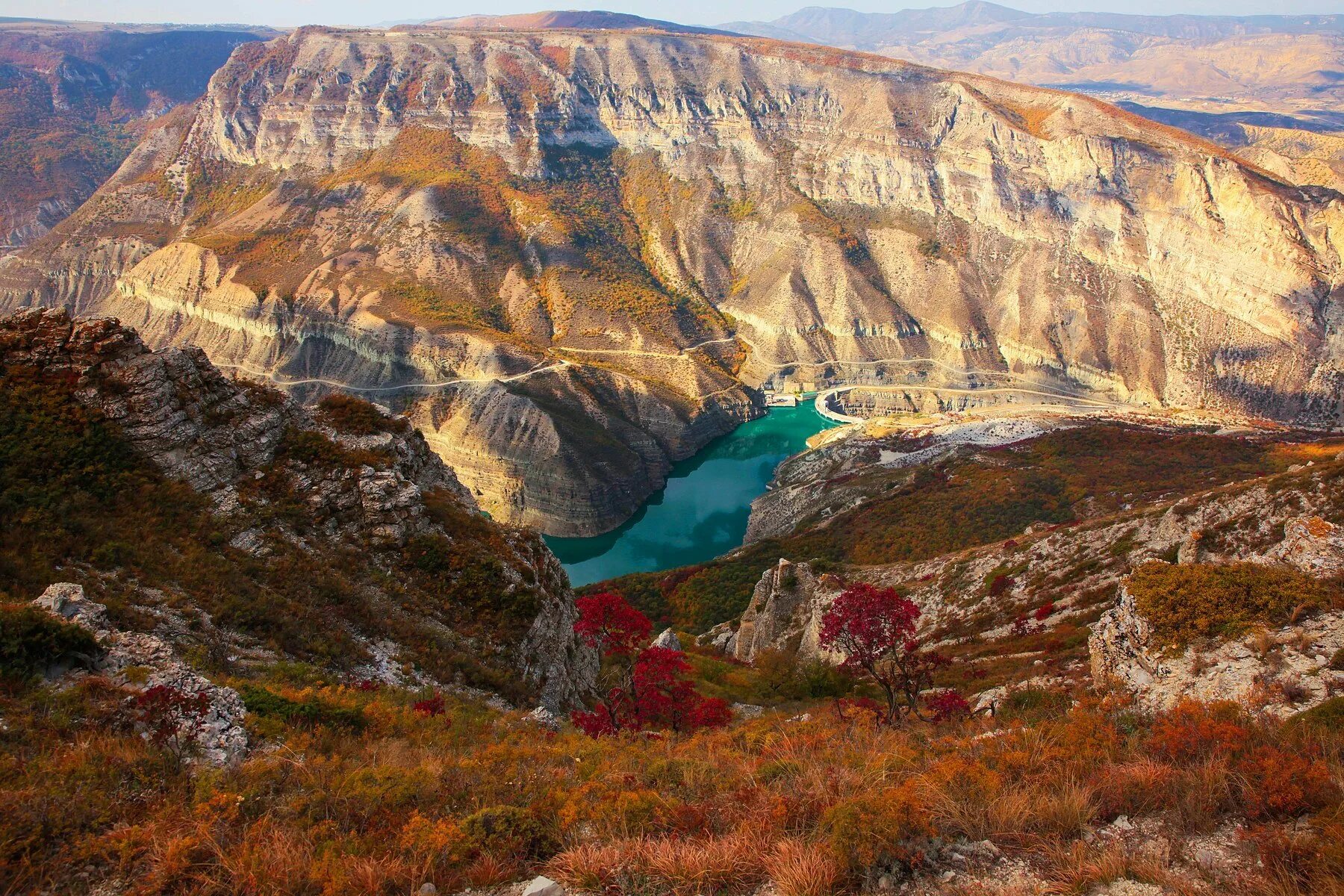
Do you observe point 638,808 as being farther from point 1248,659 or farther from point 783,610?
point 783,610

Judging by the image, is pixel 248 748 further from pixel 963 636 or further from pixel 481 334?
pixel 481 334

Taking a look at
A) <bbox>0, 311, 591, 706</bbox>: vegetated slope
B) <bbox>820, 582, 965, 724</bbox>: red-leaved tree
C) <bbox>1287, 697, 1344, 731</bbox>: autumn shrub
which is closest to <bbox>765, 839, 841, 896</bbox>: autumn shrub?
<bbox>1287, 697, 1344, 731</bbox>: autumn shrub

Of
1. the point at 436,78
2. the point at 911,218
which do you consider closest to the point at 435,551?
the point at 911,218

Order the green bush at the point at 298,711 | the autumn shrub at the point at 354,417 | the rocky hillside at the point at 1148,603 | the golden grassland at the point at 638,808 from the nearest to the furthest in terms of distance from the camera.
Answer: the golden grassland at the point at 638,808
the green bush at the point at 298,711
the rocky hillside at the point at 1148,603
the autumn shrub at the point at 354,417

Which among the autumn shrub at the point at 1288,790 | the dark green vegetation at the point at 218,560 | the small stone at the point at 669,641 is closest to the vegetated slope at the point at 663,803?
the autumn shrub at the point at 1288,790

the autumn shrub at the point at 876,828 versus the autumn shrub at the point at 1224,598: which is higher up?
the autumn shrub at the point at 876,828

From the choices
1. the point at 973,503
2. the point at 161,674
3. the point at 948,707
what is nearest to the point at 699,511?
the point at 973,503

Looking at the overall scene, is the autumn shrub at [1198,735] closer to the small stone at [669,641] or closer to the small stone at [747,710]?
the small stone at [747,710]
